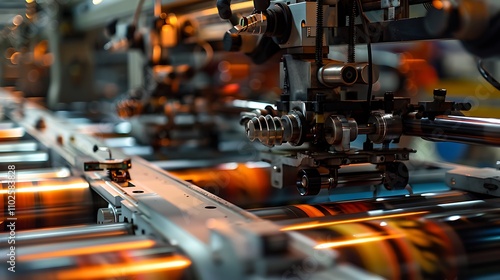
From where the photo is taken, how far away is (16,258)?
0.78 m

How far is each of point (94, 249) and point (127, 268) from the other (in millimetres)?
66

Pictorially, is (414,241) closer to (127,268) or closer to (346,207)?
(346,207)

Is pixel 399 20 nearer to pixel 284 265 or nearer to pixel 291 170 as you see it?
pixel 291 170

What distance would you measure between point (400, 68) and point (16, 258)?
9.77 ft

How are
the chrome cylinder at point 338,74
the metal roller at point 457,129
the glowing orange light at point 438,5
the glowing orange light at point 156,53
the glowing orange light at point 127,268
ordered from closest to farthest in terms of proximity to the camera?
the glowing orange light at point 127,268, the glowing orange light at point 438,5, the metal roller at point 457,129, the chrome cylinder at point 338,74, the glowing orange light at point 156,53

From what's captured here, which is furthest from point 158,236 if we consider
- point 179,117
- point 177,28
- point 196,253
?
point 179,117

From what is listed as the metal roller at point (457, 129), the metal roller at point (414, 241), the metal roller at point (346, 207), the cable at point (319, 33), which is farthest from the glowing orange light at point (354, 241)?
the cable at point (319, 33)

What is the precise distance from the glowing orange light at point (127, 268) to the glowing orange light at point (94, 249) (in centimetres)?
4

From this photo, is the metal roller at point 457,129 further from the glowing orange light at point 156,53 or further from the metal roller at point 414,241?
the glowing orange light at point 156,53

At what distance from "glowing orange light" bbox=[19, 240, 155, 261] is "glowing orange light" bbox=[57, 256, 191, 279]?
41 millimetres

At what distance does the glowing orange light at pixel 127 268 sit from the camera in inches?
29.4

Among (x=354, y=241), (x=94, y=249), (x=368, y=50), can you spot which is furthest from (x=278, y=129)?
(x=94, y=249)

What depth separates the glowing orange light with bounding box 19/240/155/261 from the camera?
782 millimetres

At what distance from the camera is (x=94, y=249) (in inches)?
31.7
